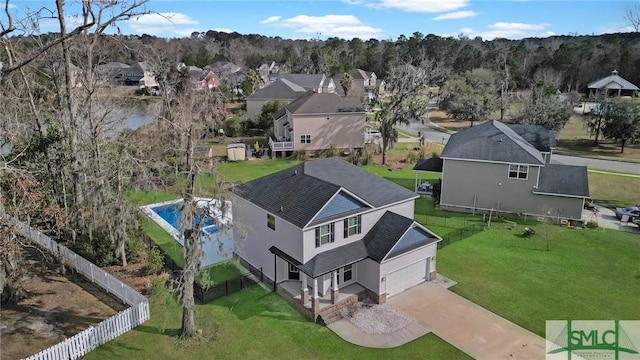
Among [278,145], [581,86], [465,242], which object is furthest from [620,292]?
[581,86]

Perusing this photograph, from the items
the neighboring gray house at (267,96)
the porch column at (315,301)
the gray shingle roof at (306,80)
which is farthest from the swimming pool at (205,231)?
the gray shingle roof at (306,80)

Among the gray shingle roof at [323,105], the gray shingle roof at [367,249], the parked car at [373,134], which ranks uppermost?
the gray shingle roof at [323,105]

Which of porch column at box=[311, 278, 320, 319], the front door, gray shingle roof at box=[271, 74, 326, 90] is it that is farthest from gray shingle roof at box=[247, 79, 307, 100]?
porch column at box=[311, 278, 320, 319]

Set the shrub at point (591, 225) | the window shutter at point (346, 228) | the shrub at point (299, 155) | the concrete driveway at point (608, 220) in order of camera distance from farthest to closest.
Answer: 1. the shrub at point (299, 155)
2. the concrete driveway at point (608, 220)
3. the shrub at point (591, 225)
4. the window shutter at point (346, 228)

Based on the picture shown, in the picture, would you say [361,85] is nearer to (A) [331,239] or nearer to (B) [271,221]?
(B) [271,221]

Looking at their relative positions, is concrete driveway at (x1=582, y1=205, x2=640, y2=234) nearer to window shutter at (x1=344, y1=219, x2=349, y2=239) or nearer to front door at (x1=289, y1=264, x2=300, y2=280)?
window shutter at (x1=344, y1=219, x2=349, y2=239)

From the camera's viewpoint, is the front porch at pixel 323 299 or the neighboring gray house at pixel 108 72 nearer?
the front porch at pixel 323 299

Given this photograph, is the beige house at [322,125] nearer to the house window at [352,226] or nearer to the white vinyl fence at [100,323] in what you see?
the white vinyl fence at [100,323]

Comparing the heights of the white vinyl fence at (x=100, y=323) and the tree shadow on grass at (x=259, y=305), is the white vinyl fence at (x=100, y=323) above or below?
above

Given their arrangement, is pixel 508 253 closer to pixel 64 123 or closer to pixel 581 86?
pixel 64 123
